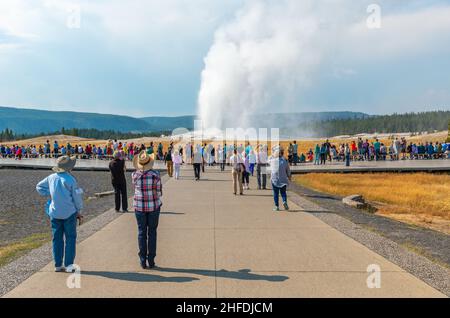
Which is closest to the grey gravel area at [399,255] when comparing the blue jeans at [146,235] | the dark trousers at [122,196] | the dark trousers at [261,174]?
the blue jeans at [146,235]

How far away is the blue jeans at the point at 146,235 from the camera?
717 cm

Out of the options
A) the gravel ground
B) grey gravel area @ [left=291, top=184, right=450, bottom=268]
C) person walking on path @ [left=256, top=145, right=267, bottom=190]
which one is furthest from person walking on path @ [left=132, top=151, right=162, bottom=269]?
person walking on path @ [left=256, top=145, right=267, bottom=190]

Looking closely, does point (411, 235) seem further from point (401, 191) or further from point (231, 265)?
point (401, 191)

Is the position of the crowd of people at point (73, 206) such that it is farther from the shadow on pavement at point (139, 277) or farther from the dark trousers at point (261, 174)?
the dark trousers at point (261, 174)

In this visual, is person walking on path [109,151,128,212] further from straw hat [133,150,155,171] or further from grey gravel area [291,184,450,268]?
straw hat [133,150,155,171]

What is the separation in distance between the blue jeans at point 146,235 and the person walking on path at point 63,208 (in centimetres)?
86

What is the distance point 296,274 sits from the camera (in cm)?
675

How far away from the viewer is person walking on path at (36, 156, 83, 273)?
693cm

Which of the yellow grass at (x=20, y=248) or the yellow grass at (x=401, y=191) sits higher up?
the yellow grass at (x=20, y=248)

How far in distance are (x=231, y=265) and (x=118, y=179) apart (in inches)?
287

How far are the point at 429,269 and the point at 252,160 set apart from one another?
14.0 m
